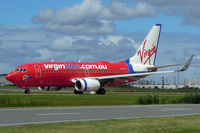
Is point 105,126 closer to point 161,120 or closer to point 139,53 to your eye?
point 161,120

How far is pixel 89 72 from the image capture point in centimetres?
5753

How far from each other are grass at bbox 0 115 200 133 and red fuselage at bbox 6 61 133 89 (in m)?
35.8

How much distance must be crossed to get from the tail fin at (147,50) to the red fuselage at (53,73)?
6.09 metres

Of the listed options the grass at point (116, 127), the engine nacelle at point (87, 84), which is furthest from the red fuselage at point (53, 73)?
the grass at point (116, 127)

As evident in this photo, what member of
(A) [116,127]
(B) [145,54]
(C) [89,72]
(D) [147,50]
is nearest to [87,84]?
(C) [89,72]

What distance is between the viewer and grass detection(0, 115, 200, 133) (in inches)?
538

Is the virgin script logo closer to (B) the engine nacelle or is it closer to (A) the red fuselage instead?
(A) the red fuselage

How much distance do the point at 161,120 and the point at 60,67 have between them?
37.2m

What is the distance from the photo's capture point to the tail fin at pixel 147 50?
6469 centimetres

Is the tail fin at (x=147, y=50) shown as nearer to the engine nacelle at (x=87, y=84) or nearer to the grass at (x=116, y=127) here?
the engine nacelle at (x=87, y=84)

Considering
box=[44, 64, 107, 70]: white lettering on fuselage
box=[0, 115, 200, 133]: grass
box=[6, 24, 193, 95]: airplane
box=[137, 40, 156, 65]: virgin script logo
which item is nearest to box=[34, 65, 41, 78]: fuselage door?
box=[6, 24, 193, 95]: airplane

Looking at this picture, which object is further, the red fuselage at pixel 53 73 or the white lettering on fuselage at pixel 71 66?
the white lettering on fuselage at pixel 71 66

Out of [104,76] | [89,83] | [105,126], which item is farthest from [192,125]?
[104,76]

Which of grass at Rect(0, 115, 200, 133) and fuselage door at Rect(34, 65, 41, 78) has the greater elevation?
fuselage door at Rect(34, 65, 41, 78)
